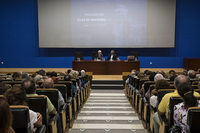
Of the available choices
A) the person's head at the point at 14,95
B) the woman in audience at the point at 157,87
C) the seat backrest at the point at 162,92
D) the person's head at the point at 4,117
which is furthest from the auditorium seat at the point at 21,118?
the woman in audience at the point at 157,87

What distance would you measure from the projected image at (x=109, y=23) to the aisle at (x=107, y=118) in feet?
17.3

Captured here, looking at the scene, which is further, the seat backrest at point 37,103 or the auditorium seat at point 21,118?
the seat backrest at point 37,103

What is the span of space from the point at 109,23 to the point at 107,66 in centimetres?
267

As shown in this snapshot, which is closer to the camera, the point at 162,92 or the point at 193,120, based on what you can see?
the point at 193,120

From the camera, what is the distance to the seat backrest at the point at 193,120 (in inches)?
65.9

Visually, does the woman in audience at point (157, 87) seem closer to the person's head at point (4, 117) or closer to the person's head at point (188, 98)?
the person's head at point (188, 98)

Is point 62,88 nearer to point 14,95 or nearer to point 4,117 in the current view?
point 14,95

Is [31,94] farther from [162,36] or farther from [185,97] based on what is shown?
[162,36]

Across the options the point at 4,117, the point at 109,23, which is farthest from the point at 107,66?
the point at 4,117

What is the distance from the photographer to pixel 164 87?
2.86 m

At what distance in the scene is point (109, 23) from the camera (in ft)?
33.6

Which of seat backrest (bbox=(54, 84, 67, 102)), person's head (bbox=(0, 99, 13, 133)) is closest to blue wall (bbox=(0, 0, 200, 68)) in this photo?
seat backrest (bbox=(54, 84, 67, 102))

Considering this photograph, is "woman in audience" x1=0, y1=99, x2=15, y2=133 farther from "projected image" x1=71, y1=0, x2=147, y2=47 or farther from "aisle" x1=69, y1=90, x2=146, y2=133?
"projected image" x1=71, y1=0, x2=147, y2=47

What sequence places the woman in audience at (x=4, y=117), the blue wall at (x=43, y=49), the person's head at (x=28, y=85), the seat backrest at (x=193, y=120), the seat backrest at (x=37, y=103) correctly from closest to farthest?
1. the woman in audience at (x=4, y=117)
2. the seat backrest at (x=193, y=120)
3. the seat backrest at (x=37, y=103)
4. the person's head at (x=28, y=85)
5. the blue wall at (x=43, y=49)
